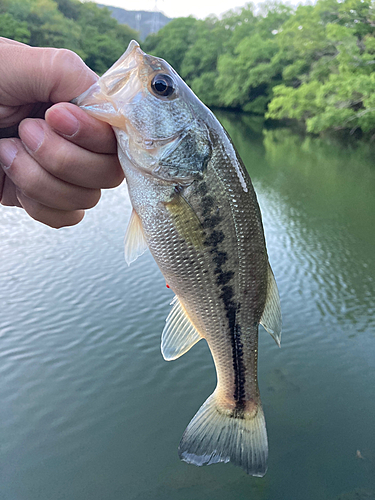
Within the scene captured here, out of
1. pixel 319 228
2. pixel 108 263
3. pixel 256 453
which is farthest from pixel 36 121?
pixel 319 228

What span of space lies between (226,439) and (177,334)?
0.77m

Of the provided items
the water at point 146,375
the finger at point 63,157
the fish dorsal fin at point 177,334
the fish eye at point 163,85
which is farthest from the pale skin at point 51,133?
the water at point 146,375

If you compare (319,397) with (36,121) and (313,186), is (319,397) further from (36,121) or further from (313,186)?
(313,186)

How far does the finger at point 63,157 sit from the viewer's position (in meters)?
1.96

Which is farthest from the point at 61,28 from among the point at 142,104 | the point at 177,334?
the point at 177,334

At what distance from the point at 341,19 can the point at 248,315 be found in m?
35.2

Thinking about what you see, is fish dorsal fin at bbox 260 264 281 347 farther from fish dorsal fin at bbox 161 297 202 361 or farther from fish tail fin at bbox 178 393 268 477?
fish tail fin at bbox 178 393 268 477

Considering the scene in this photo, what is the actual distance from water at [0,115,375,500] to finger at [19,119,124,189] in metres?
6.05

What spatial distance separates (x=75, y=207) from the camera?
2240 millimetres

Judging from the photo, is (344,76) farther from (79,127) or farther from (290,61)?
(79,127)

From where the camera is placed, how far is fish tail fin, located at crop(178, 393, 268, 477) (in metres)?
2.37

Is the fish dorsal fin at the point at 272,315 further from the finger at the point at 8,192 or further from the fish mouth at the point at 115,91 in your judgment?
the finger at the point at 8,192

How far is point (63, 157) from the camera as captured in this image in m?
1.98

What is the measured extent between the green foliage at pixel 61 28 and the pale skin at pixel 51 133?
177ft
